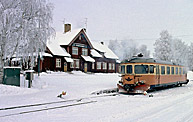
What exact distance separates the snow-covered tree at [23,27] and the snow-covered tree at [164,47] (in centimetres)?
4291

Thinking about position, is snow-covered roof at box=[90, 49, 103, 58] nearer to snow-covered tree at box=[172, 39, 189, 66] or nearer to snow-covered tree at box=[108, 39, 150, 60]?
snow-covered tree at box=[172, 39, 189, 66]

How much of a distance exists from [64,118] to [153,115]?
342 cm

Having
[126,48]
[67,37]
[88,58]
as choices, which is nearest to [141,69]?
[88,58]

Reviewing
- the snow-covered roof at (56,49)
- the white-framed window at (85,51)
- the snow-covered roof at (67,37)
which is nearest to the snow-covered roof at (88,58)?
the white-framed window at (85,51)

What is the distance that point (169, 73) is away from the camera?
20594 millimetres

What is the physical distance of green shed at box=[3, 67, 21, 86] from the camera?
54.4 feet

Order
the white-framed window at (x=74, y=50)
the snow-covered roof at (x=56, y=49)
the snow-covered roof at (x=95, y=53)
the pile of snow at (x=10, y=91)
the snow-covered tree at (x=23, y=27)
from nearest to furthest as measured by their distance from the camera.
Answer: the pile of snow at (x=10, y=91) → the snow-covered tree at (x=23, y=27) → the snow-covered roof at (x=56, y=49) → the white-framed window at (x=74, y=50) → the snow-covered roof at (x=95, y=53)

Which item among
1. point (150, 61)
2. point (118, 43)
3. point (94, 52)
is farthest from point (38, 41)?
point (118, 43)

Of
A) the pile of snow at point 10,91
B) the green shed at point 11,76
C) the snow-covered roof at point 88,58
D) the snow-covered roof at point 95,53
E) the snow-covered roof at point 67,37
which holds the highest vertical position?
the snow-covered roof at point 67,37

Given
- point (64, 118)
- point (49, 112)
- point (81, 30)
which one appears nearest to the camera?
point (64, 118)

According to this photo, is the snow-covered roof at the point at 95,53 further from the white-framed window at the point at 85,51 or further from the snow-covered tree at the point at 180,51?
the snow-covered tree at the point at 180,51

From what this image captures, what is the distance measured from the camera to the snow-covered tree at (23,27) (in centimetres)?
1638

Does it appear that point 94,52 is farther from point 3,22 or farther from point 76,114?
point 76,114

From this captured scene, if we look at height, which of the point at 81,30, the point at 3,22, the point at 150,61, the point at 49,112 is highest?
the point at 81,30
